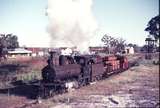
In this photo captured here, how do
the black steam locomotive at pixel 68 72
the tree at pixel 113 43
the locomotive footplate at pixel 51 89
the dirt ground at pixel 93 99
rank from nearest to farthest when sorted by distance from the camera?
the dirt ground at pixel 93 99
the locomotive footplate at pixel 51 89
the black steam locomotive at pixel 68 72
the tree at pixel 113 43

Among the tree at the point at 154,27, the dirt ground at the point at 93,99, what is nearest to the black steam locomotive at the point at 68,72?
the dirt ground at the point at 93,99

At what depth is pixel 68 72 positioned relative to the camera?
21656 mm

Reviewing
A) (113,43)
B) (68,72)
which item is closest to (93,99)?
(68,72)

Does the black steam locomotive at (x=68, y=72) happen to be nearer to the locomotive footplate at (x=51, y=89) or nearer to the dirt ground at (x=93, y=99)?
the locomotive footplate at (x=51, y=89)

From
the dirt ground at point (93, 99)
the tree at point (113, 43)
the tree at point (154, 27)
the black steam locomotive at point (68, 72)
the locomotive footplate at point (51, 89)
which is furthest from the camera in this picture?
the tree at point (113, 43)

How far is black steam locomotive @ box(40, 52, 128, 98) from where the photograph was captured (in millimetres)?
20328

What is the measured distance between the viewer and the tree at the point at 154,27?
7126 cm

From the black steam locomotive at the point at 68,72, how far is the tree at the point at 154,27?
149ft

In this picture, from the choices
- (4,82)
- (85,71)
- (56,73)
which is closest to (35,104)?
(56,73)

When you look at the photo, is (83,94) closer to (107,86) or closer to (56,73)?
(56,73)

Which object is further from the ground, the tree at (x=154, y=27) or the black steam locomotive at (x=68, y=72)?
the tree at (x=154, y=27)

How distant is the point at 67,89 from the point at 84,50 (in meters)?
10.2

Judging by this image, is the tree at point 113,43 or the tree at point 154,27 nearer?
the tree at point 154,27

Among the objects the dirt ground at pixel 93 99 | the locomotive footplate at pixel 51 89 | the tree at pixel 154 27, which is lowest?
the dirt ground at pixel 93 99
